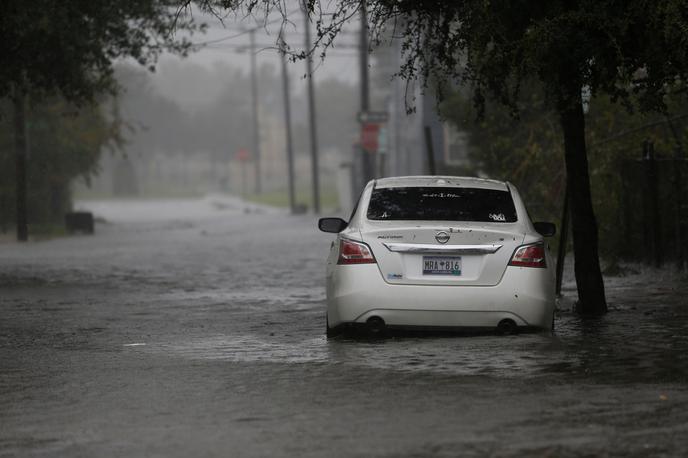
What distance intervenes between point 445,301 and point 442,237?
52 centimetres

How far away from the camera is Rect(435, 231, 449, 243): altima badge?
463 inches

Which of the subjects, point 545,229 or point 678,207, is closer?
point 545,229

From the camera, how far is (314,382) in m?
10.1

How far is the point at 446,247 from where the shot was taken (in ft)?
38.5

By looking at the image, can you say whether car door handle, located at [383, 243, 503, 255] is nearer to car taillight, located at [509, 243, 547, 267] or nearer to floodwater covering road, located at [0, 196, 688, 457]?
car taillight, located at [509, 243, 547, 267]

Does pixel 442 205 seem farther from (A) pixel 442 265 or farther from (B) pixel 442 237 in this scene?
(A) pixel 442 265

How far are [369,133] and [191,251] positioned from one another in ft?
47.0

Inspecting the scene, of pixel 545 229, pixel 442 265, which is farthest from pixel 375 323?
pixel 545 229

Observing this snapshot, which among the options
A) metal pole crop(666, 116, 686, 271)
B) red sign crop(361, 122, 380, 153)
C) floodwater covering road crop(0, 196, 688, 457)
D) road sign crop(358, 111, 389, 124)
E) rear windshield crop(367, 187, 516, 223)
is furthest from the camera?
red sign crop(361, 122, 380, 153)

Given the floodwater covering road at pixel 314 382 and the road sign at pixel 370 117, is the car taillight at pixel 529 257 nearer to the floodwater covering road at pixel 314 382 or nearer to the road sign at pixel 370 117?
the floodwater covering road at pixel 314 382

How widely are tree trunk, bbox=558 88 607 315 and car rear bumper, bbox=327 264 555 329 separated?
2.80 meters

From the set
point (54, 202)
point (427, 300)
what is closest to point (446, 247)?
point (427, 300)

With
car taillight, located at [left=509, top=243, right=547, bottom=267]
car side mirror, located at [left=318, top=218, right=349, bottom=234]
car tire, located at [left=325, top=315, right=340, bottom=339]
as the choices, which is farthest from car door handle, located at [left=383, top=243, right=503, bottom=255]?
car side mirror, located at [left=318, top=218, right=349, bottom=234]

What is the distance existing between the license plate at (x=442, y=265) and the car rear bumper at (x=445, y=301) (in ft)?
0.45
